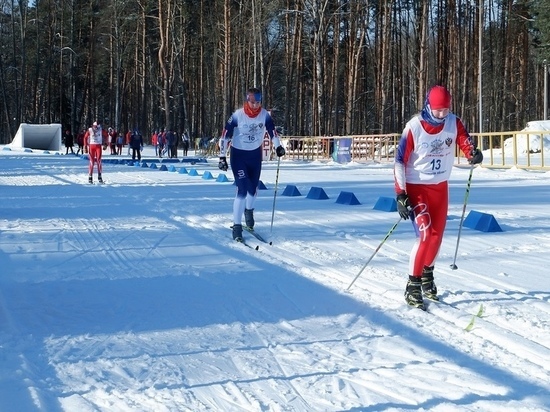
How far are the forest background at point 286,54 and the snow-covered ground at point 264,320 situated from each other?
27.1 metres

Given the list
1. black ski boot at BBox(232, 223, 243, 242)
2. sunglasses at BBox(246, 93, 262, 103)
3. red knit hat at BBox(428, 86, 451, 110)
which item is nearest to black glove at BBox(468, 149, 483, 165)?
red knit hat at BBox(428, 86, 451, 110)

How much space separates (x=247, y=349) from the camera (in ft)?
15.4

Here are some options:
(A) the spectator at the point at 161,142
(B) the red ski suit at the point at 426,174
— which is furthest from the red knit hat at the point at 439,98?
(A) the spectator at the point at 161,142

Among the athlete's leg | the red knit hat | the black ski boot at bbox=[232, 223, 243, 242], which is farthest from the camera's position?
the black ski boot at bbox=[232, 223, 243, 242]

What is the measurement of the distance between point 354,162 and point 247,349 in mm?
25807

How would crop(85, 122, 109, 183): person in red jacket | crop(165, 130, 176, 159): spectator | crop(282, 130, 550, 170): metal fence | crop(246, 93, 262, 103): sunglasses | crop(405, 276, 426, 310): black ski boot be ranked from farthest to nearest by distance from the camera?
crop(165, 130, 176, 159): spectator → crop(282, 130, 550, 170): metal fence → crop(85, 122, 109, 183): person in red jacket → crop(246, 93, 262, 103): sunglasses → crop(405, 276, 426, 310): black ski boot

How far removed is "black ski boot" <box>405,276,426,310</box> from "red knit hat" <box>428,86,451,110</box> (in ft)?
4.42

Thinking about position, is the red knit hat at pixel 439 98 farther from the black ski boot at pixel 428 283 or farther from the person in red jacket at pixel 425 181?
the black ski boot at pixel 428 283

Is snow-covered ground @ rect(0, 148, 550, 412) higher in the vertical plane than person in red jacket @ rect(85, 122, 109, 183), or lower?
lower

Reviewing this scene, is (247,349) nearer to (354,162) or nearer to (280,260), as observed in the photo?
(280,260)

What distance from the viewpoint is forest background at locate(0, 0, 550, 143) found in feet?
136

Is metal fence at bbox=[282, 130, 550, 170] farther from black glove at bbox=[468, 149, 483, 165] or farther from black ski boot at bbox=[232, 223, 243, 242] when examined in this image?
black glove at bbox=[468, 149, 483, 165]

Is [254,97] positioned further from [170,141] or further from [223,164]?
[170,141]

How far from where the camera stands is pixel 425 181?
19.4 ft
